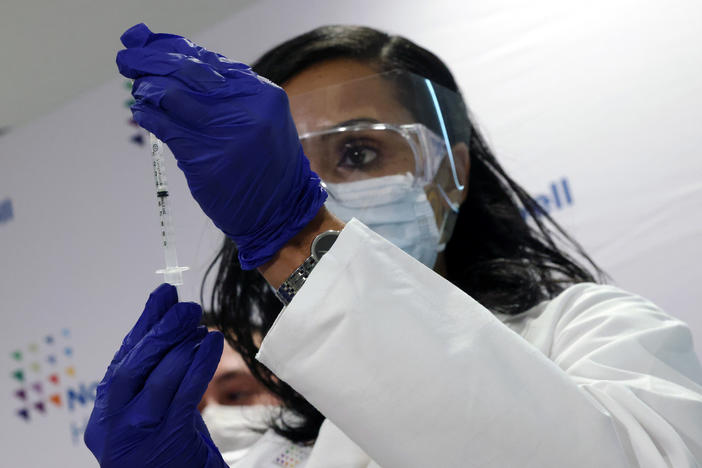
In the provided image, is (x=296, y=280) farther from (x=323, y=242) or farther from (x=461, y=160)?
(x=461, y=160)

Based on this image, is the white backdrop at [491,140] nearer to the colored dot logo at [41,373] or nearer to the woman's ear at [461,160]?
the colored dot logo at [41,373]

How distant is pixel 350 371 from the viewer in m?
0.62

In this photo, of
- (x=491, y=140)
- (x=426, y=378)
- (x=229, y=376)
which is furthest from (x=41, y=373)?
(x=426, y=378)

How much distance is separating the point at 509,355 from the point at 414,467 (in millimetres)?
148

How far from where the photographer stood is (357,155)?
115 centimetres

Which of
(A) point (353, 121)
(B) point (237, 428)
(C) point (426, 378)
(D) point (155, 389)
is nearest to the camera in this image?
(C) point (426, 378)

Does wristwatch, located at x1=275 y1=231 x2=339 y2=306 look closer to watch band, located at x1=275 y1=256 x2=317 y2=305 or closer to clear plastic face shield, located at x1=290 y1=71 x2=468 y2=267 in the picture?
watch band, located at x1=275 y1=256 x2=317 y2=305

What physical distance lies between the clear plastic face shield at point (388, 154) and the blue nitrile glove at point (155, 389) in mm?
387

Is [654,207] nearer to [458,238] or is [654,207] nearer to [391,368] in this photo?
[458,238]

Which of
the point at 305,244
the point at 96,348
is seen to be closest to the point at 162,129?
the point at 305,244

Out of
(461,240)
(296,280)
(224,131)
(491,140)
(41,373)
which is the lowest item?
(41,373)

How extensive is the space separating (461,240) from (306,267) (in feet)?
2.64

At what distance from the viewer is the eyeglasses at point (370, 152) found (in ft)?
3.72

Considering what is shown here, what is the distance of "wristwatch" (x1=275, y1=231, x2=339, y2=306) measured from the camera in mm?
687
